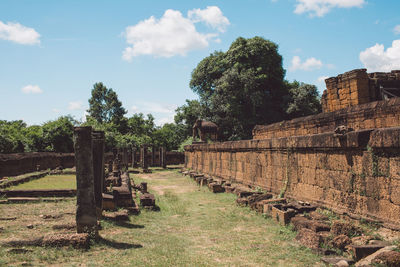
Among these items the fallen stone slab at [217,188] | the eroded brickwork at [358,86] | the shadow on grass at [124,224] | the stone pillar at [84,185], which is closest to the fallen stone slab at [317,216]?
the shadow on grass at [124,224]

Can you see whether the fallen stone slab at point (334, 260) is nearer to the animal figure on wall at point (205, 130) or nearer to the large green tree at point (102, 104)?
the animal figure on wall at point (205, 130)

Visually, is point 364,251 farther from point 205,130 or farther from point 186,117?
point 186,117

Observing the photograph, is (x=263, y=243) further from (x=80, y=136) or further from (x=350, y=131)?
(x=80, y=136)

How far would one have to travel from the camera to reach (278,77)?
114ft

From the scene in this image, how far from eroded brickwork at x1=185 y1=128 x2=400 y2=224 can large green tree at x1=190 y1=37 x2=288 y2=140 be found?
1994 centimetres

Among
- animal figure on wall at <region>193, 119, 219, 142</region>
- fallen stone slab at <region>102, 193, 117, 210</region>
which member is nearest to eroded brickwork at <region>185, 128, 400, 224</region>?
fallen stone slab at <region>102, 193, 117, 210</region>

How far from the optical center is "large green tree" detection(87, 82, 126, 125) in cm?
5844

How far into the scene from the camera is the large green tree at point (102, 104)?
58.4 m

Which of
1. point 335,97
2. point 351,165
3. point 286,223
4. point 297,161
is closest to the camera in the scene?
point 351,165

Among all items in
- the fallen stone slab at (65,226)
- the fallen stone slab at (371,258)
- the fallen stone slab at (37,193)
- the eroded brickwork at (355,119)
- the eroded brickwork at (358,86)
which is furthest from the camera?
the eroded brickwork at (358,86)

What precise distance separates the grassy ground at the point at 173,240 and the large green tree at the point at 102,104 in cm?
5126

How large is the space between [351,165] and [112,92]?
189 feet

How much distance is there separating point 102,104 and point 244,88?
3668 cm

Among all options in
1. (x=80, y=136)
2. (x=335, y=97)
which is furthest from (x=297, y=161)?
(x=80, y=136)
